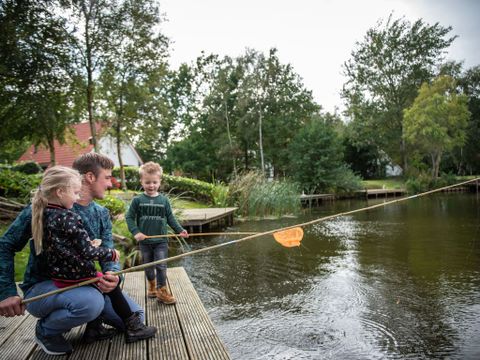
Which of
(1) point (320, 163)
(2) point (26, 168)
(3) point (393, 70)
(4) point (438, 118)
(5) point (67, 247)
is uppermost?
(3) point (393, 70)

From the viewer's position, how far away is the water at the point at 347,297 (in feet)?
10.7

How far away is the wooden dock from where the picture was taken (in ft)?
6.90

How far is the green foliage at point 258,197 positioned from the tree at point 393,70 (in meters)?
21.5

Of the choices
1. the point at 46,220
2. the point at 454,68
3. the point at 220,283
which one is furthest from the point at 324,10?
the point at 454,68

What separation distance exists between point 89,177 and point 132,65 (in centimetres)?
1494

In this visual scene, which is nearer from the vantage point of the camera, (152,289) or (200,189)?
→ (152,289)

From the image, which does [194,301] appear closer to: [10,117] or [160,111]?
[10,117]

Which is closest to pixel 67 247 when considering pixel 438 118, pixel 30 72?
pixel 30 72

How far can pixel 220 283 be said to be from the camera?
5.39 meters

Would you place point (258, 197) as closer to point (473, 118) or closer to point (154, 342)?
point (154, 342)

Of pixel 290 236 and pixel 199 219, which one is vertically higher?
pixel 290 236

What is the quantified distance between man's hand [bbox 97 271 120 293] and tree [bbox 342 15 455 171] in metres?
33.4

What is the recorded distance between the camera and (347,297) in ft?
15.0

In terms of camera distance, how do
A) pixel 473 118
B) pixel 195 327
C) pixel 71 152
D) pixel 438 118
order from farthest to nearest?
pixel 473 118 → pixel 438 118 → pixel 71 152 → pixel 195 327
